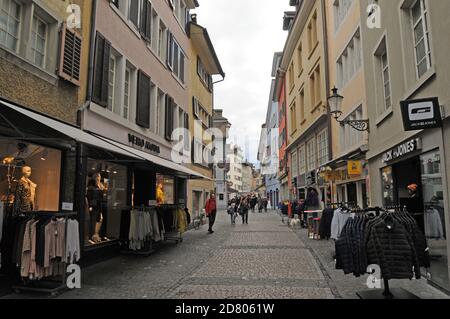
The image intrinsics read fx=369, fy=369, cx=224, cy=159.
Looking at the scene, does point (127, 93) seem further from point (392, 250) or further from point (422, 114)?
point (392, 250)

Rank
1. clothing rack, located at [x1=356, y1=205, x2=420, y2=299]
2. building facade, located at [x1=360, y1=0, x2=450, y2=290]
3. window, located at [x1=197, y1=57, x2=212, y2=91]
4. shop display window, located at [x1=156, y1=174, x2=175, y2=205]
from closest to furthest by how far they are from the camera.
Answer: clothing rack, located at [x1=356, y1=205, x2=420, y2=299]
building facade, located at [x1=360, y1=0, x2=450, y2=290]
shop display window, located at [x1=156, y1=174, x2=175, y2=205]
window, located at [x1=197, y1=57, x2=212, y2=91]

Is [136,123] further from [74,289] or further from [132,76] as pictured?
[74,289]

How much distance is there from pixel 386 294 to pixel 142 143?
901 centimetres

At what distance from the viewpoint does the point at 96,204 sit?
9.55 m

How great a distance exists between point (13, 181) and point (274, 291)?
5062 millimetres

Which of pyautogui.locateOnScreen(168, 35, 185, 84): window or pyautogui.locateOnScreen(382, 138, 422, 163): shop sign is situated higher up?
pyautogui.locateOnScreen(168, 35, 185, 84): window

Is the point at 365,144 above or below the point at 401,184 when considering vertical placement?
above

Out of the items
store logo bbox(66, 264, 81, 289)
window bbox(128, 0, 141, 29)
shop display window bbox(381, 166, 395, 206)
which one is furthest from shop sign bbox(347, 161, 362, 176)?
store logo bbox(66, 264, 81, 289)

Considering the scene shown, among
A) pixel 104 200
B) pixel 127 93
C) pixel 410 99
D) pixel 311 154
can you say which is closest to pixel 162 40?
pixel 127 93

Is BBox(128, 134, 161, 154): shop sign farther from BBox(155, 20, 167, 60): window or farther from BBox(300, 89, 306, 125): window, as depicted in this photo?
BBox(300, 89, 306, 125): window

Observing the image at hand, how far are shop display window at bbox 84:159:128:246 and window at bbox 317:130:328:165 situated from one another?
10.3 metres

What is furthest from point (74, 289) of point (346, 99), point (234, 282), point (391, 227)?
point (346, 99)

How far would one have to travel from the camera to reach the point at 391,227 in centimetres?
507

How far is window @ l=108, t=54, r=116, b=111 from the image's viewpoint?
417 inches
